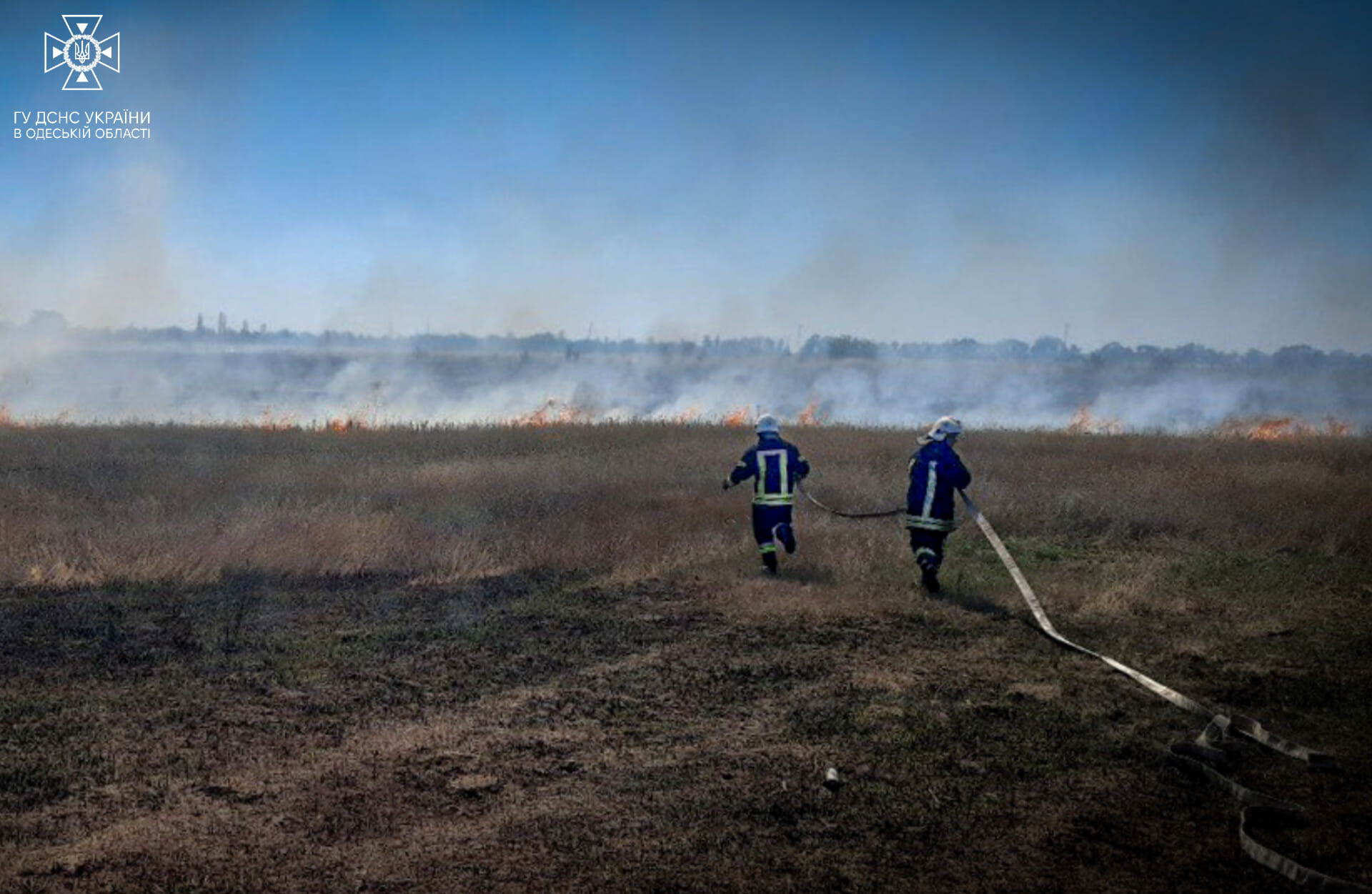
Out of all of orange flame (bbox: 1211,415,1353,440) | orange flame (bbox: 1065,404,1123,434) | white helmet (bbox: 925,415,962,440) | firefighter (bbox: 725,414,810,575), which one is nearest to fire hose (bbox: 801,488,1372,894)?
white helmet (bbox: 925,415,962,440)

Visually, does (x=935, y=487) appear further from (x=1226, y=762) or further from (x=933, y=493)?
(x=1226, y=762)

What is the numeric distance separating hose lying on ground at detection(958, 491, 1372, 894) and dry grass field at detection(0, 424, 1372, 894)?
0.09 meters

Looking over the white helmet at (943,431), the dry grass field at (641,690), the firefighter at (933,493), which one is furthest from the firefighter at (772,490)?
the white helmet at (943,431)

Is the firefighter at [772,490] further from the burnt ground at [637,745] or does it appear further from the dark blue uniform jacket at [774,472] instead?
the burnt ground at [637,745]

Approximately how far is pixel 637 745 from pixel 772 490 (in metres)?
5.16

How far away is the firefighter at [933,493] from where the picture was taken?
402 inches

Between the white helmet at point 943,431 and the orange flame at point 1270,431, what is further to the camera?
the orange flame at point 1270,431

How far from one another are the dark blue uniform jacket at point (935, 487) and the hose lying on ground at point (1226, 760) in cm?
213

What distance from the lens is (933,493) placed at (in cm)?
1020

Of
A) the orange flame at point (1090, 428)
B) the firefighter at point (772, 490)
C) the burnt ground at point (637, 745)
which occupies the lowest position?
the burnt ground at point (637, 745)

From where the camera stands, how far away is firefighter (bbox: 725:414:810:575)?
11.0 meters

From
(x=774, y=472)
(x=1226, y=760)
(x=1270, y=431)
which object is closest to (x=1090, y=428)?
(x=1270, y=431)

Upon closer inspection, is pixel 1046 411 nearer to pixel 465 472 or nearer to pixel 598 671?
pixel 465 472

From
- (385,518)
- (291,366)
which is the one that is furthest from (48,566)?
(291,366)
